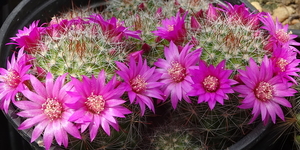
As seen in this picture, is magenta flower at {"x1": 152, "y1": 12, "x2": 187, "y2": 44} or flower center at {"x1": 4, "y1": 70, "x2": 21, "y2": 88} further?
magenta flower at {"x1": 152, "y1": 12, "x2": 187, "y2": 44}

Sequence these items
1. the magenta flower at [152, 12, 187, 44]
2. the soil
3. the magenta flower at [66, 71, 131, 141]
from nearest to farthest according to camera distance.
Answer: the magenta flower at [66, 71, 131, 141], the magenta flower at [152, 12, 187, 44], the soil

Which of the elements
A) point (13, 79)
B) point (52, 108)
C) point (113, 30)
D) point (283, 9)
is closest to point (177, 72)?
point (113, 30)

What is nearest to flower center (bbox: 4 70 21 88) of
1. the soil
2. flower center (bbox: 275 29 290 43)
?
flower center (bbox: 275 29 290 43)

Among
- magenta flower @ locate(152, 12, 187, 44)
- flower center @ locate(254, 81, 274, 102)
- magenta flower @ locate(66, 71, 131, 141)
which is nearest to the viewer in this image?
magenta flower @ locate(66, 71, 131, 141)

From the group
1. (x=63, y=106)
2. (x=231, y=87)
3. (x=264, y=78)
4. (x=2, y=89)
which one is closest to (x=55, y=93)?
(x=63, y=106)

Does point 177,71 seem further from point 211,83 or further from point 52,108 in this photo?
point 52,108

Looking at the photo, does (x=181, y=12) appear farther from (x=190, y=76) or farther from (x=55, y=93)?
(x=55, y=93)

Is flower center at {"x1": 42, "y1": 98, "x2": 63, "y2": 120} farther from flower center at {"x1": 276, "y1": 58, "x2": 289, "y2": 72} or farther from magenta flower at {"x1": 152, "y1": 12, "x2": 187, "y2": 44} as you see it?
flower center at {"x1": 276, "y1": 58, "x2": 289, "y2": 72}
